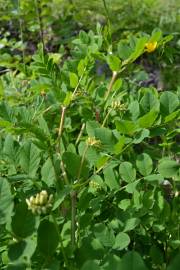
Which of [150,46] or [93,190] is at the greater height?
[150,46]

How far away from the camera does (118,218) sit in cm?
67

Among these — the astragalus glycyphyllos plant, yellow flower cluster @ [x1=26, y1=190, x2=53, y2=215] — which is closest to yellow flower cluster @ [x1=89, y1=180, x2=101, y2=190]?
the astragalus glycyphyllos plant

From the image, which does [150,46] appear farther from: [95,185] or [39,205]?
[39,205]

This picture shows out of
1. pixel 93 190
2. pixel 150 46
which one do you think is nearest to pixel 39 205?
pixel 93 190

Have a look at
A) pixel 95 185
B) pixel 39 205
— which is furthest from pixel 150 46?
pixel 39 205

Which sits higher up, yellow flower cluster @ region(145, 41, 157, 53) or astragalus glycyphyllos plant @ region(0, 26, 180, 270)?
yellow flower cluster @ region(145, 41, 157, 53)

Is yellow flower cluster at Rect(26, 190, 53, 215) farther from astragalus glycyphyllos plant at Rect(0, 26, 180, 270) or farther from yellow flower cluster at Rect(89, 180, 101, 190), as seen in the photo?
yellow flower cluster at Rect(89, 180, 101, 190)

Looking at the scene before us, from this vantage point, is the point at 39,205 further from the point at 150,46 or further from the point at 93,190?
the point at 150,46

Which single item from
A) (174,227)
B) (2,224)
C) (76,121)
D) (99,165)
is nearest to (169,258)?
(174,227)

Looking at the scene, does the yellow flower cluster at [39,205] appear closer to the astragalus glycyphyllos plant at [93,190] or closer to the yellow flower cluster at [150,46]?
the astragalus glycyphyllos plant at [93,190]

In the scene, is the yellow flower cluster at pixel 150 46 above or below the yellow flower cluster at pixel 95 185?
above

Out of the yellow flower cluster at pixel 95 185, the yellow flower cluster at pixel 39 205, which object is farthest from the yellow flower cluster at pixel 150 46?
the yellow flower cluster at pixel 39 205

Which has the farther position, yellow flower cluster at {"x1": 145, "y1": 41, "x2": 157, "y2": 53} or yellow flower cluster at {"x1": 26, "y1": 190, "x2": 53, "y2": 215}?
yellow flower cluster at {"x1": 145, "y1": 41, "x2": 157, "y2": 53}

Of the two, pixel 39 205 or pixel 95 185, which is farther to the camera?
pixel 95 185
